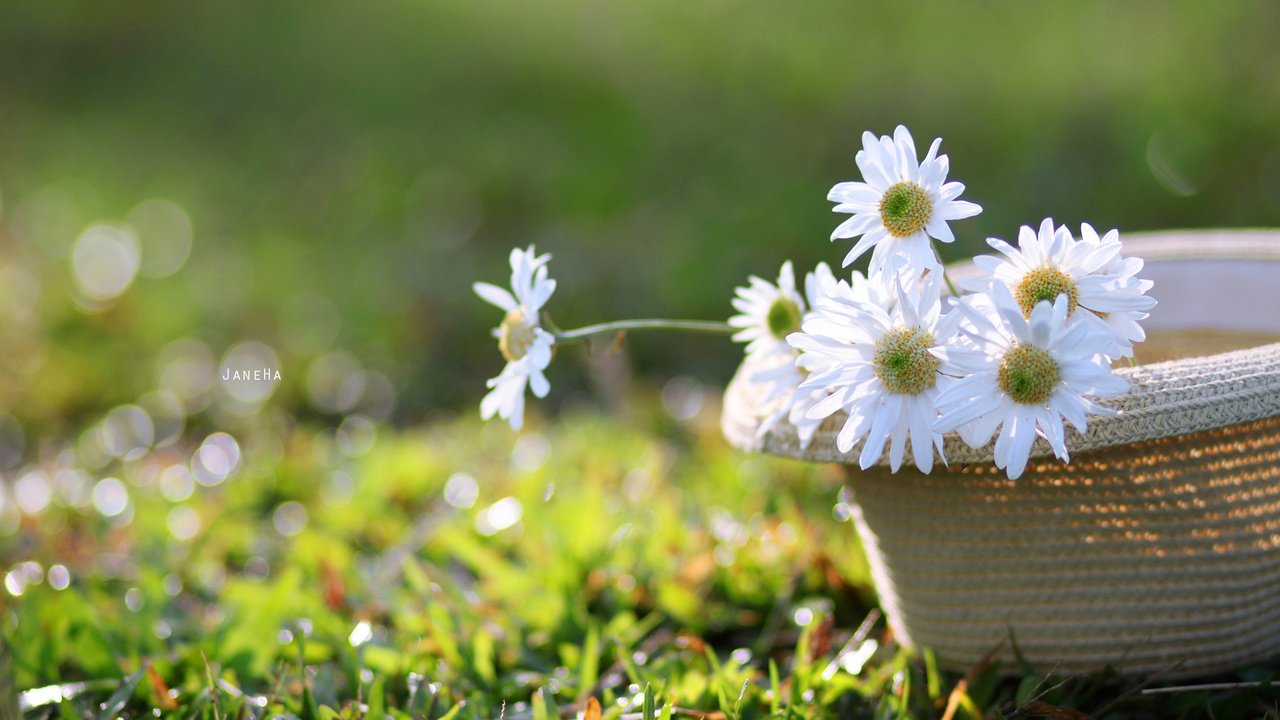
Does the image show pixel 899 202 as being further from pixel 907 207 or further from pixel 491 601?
pixel 491 601

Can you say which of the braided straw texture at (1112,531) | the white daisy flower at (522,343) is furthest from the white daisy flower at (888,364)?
the white daisy flower at (522,343)

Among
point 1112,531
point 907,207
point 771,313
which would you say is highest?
point 907,207

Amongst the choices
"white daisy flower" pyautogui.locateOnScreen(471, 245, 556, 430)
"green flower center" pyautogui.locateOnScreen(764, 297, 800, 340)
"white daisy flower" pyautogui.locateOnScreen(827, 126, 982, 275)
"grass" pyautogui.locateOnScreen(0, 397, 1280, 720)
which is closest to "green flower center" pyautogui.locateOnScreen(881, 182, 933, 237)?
"white daisy flower" pyautogui.locateOnScreen(827, 126, 982, 275)

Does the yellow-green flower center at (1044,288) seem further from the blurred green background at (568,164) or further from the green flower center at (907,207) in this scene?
the blurred green background at (568,164)

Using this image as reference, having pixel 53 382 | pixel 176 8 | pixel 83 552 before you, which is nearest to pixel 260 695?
A: pixel 83 552

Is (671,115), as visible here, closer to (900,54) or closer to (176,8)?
(900,54)

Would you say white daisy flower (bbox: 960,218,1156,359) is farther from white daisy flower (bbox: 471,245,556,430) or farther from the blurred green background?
the blurred green background

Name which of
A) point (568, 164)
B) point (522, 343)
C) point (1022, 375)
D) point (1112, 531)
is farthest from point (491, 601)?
point (568, 164)
